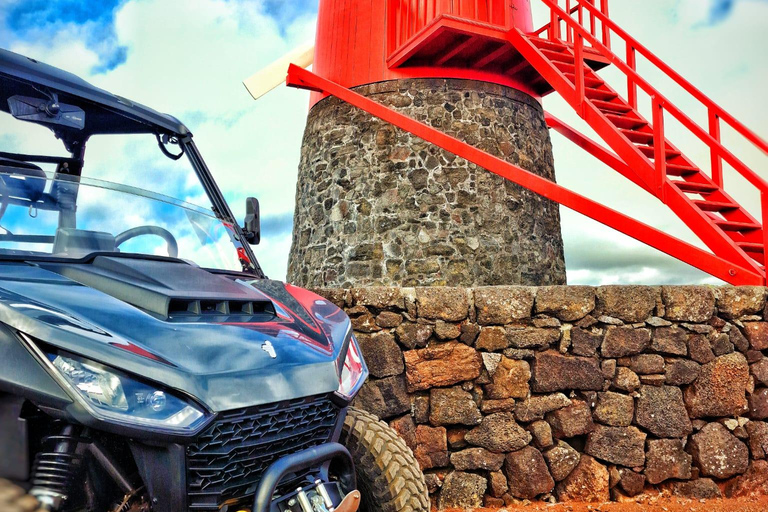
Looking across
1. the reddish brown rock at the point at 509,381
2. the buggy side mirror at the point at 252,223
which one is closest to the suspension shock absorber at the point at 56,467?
the buggy side mirror at the point at 252,223

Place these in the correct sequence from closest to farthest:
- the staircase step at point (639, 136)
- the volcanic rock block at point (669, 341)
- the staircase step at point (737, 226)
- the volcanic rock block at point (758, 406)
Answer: the volcanic rock block at point (669, 341) < the volcanic rock block at point (758, 406) < the staircase step at point (737, 226) < the staircase step at point (639, 136)

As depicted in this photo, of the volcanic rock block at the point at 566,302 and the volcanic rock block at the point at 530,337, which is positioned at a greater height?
the volcanic rock block at the point at 566,302

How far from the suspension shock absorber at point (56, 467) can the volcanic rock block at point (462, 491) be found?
3288mm

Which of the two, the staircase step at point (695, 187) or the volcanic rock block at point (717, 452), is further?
the staircase step at point (695, 187)

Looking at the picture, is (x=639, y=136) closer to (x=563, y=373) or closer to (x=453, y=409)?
(x=563, y=373)

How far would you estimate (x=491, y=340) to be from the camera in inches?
192

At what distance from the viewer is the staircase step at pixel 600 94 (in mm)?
8414

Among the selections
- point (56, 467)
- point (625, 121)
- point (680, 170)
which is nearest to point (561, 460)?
point (56, 467)

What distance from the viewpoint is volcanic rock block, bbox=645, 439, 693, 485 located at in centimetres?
500

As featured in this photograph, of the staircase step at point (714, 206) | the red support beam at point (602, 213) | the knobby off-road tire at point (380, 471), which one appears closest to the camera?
the knobby off-road tire at point (380, 471)

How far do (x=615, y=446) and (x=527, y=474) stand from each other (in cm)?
73

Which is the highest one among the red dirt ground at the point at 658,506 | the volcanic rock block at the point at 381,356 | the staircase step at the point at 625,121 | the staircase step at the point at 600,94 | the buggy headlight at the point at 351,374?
the staircase step at the point at 600,94

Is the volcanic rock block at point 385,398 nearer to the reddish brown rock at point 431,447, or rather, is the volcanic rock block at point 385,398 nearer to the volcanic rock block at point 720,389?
the reddish brown rock at point 431,447

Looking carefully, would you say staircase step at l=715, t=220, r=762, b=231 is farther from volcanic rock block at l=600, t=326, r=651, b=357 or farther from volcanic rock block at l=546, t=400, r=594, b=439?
volcanic rock block at l=546, t=400, r=594, b=439
